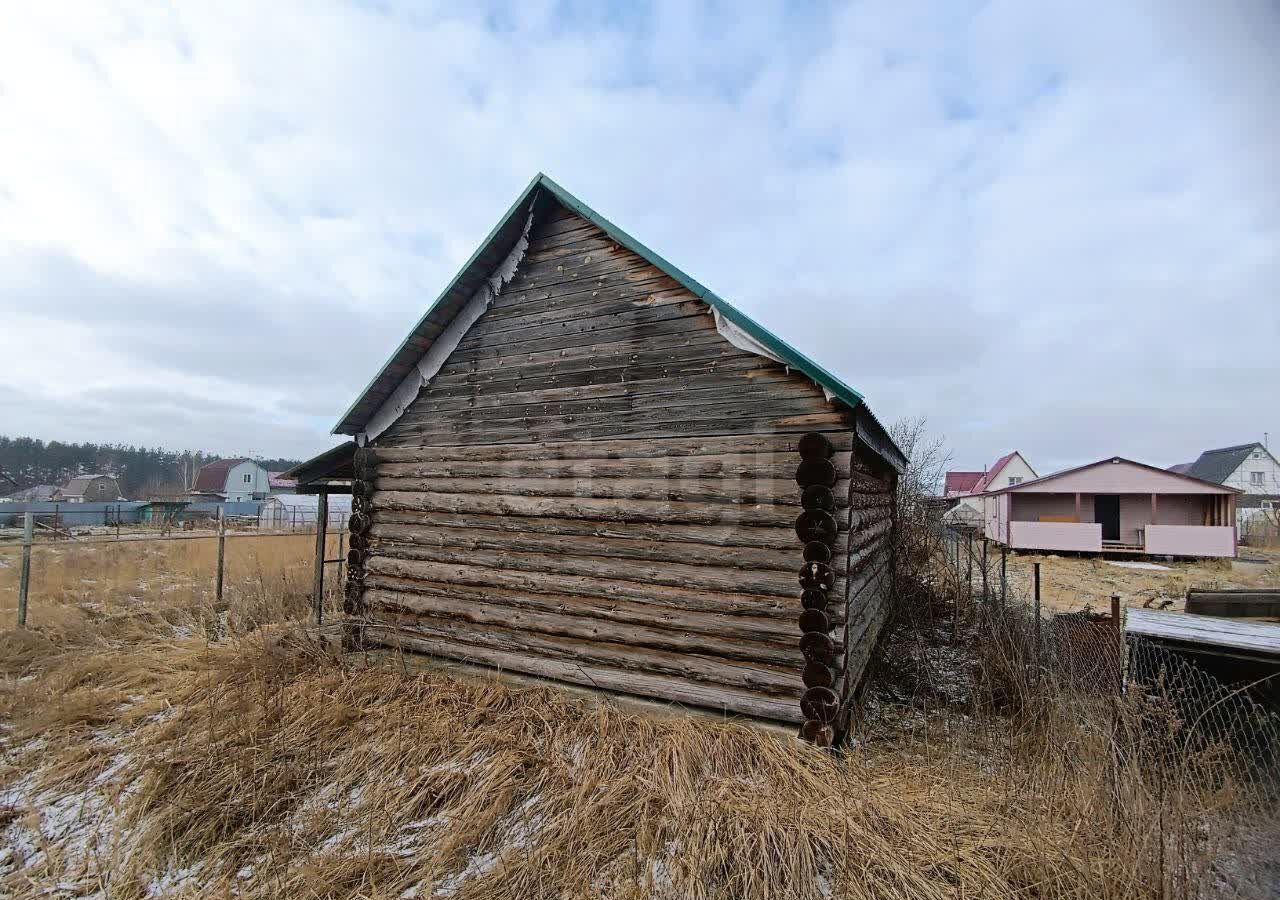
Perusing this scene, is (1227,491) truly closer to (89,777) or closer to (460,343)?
(460,343)

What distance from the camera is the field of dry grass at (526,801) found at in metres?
3.75

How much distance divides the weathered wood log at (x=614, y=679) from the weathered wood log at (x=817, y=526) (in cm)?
161

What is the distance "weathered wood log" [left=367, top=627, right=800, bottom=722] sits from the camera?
5.83 meters

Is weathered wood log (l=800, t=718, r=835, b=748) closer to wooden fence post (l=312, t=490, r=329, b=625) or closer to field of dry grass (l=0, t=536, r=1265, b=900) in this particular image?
field of dry grass (l=0, t=536, r=1265, b=900)

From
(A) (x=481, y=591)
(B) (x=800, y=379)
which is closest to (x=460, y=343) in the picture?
(A) (x=481, y=591)

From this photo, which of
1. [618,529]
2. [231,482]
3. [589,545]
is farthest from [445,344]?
[231,482]

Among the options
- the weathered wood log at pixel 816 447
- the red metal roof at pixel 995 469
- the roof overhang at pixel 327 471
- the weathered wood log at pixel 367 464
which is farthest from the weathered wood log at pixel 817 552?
the red metal roof at pixel 995 469

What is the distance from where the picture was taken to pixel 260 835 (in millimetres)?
4543

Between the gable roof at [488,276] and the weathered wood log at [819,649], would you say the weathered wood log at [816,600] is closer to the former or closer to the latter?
the weathered wood log at [819,649]

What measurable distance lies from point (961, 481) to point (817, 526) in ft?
205

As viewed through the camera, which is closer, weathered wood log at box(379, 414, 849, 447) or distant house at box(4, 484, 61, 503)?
weathered wood log at box(379, 414, 849, 447)

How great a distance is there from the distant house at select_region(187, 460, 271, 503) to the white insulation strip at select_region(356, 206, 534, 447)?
7196 centimetres

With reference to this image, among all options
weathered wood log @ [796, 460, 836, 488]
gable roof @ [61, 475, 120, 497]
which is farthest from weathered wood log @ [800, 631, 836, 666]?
gable roof @ [61, 475, 120, 497]

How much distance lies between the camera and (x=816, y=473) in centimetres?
575
